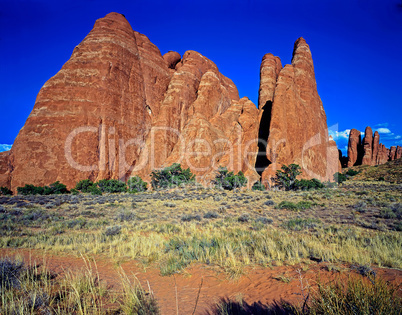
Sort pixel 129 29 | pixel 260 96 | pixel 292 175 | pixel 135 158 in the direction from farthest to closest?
pixel 260 96 < pixel 129 29 < pixel 135 158 < pixel 292 175

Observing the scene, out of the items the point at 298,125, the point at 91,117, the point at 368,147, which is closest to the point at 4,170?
the point at 91,117

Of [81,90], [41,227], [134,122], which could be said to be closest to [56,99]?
[81,90]

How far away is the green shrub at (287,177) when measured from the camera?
31.4 metres

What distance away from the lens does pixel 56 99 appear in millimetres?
36688

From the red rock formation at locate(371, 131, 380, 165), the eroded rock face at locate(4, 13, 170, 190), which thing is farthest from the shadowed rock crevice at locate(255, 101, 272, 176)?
the red rock formation at locate(371, 131, 380, 165)

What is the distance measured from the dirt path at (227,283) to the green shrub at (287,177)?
96.7ft

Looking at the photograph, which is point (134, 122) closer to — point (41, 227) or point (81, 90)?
point (81, 90)

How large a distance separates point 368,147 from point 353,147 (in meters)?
6.83

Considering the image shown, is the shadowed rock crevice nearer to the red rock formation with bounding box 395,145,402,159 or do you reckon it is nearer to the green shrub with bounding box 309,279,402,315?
the green shrub with bounding box 309,279,402,315

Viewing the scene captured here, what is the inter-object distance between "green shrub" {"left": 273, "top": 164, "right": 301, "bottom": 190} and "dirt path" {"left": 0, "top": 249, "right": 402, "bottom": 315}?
2948 centimetres

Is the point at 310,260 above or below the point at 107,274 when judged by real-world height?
above

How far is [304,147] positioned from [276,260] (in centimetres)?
4031

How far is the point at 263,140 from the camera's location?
45.0 meters

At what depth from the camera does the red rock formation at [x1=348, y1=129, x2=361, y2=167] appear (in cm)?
7800
